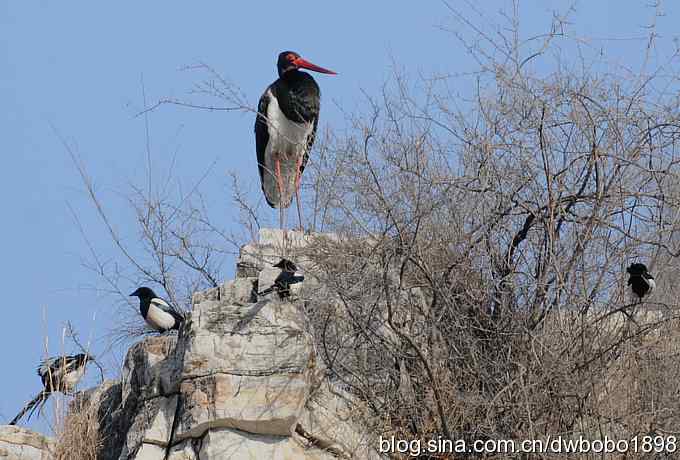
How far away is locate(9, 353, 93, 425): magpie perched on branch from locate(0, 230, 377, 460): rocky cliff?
56cm

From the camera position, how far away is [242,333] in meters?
8.86

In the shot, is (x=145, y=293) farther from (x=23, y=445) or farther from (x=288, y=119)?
(x=288, y=119)

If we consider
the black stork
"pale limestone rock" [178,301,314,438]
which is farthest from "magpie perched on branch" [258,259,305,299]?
the black stork

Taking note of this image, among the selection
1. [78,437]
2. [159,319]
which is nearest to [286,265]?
[159,319]

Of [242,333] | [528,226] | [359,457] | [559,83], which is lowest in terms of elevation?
[359,457]

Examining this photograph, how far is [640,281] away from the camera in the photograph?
29.5 feet

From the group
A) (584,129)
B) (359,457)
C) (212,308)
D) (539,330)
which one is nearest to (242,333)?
(212,308)

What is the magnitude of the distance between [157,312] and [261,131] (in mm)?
2686

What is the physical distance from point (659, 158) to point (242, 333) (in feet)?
9.56

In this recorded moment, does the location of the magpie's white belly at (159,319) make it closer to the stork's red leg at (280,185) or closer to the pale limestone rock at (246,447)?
the stork's red leg at (280,185)

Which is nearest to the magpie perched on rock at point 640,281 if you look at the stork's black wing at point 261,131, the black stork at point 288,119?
the black stork at point 288,119

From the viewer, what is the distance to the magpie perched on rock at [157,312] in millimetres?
10445

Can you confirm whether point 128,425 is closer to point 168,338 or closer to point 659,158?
point 168,338

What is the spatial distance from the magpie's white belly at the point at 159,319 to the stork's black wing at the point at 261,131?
93.3 inches
